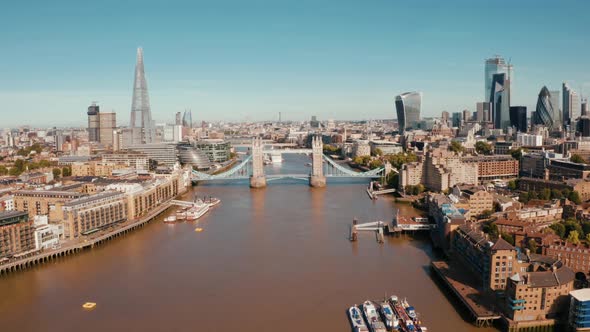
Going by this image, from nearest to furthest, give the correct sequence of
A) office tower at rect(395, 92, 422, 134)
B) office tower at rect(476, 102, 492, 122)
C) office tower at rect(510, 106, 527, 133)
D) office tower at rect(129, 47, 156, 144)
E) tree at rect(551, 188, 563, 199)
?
tree at rect(551, 188, 563, 199) < office tower at rect(129, 47, 156, 144) < office tower at rect(510, 106, 527, 133) < office tower at rect(395, 92, 422, 134) < office tower at rect(476, 102, 492, 122)

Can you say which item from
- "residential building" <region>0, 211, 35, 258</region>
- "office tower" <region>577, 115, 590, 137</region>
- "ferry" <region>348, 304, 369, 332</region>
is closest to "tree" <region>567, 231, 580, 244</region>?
"ferry" <region>348, 304, 369, 332</region>

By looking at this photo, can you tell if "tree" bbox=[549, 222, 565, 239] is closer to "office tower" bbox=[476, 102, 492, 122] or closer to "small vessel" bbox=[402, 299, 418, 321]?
"small vessel" bbox=[402, 299, 418, 321]

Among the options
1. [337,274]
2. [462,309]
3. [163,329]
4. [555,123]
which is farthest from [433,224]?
[555,123]

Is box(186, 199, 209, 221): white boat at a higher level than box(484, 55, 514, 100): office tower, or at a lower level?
lower

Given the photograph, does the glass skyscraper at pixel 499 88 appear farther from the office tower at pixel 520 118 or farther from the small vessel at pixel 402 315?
the small vessel at pixel 402 315

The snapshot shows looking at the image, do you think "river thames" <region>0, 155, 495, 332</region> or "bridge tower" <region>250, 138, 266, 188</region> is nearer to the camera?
"river thames" <region>0, 155, 495, 332</region>

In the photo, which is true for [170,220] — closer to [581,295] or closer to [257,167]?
[257,167]

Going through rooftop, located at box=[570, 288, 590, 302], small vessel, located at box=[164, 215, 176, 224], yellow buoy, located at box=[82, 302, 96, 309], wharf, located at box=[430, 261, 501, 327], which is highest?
rooftop, located at box=[570, 288, 590, 302]

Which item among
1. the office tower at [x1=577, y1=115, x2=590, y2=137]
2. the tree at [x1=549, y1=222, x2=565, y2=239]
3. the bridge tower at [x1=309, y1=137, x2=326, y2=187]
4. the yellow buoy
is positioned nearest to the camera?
the yellow buoy
